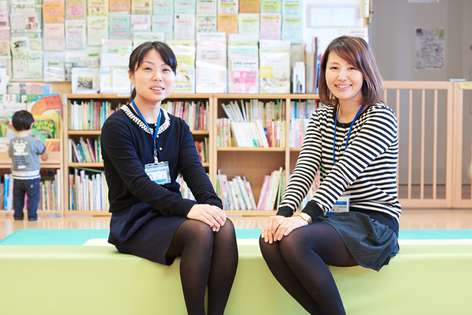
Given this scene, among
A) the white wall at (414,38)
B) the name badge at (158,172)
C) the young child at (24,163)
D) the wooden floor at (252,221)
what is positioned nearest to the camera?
the name badge at (158,172)

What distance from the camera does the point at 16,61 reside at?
5098mm

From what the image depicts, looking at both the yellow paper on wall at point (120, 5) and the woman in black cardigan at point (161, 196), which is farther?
the yellow paper on wall at point (120, 5)

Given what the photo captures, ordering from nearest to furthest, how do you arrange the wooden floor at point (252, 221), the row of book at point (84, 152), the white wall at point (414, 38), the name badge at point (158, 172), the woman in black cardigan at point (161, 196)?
the woman in black cardigan at point (161, 196) → the name badge at point (158, 172) → the wooden floor at point (252, 221) → the row of book at point (84, 152) → the white wall at point (414, 38)

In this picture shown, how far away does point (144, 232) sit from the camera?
193cm

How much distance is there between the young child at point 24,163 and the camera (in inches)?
184

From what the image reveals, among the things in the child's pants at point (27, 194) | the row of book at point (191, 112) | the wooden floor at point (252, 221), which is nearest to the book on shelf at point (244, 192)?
the wooden floor at point (252, 221)

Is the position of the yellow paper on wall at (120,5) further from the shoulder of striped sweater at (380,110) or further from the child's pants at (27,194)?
the shoulder of striped sweater at (380,110)

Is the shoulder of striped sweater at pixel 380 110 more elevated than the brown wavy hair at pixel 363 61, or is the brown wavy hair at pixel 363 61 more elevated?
the brown wavy hair at pixel 363 61

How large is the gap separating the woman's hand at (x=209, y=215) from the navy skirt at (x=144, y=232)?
0.13 ft

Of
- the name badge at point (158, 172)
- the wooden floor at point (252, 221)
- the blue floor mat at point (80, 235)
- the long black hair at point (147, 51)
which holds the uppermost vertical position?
the long black hair at point (147, 51)

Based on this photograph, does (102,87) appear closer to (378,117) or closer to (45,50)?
(45,50)

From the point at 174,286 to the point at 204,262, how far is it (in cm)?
Result: 19

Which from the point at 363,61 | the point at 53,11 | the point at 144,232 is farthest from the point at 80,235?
the point at 363,61

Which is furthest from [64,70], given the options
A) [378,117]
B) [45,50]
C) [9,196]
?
[378,117]
